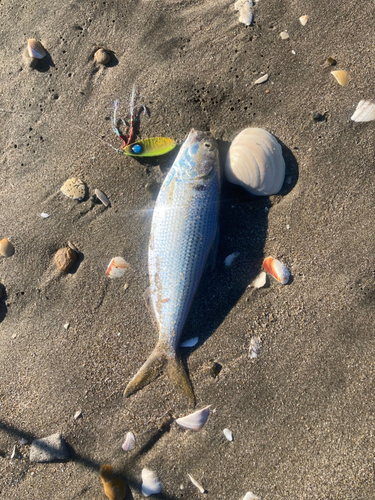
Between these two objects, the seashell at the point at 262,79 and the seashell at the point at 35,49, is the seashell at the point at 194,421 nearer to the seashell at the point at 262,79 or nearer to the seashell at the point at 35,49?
the seashell at the point at 262,79

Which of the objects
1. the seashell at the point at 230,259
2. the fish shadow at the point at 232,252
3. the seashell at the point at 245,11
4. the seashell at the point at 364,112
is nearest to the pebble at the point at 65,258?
the fish shadow at the point at 232,252

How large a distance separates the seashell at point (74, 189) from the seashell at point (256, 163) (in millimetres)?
1444

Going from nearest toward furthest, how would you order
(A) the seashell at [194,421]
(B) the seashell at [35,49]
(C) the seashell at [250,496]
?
(C) the seashell at [250,496] → (A) the seashell at [194,421] → (B) the seashell at [35,49]

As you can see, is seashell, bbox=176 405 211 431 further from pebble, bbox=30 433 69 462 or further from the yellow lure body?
the yellow lure body

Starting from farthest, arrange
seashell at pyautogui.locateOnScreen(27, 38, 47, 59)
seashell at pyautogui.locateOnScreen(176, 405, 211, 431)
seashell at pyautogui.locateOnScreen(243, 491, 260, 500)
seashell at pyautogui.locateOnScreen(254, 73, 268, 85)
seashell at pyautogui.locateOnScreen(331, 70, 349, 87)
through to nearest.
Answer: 1. seashell at pyautogui.locateOnScreen(27, 38, 47, 59)
2. seashell at pyautogui.locateOnScreen(254, 73, 268, 85)
3. seashell at pyautogui.locateOnScreen(331, 70, 349, 87)
4. seashell at pyautogui.locateOnScreen(176, 405, 211, 431)
5. seashell at pyautogui.locateOnScreen(243, 491, 260, 500)

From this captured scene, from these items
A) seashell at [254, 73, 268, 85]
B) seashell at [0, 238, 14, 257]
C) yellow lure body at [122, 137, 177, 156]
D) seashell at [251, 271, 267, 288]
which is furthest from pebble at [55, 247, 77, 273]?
seashell at [254, 73, 268, 85]

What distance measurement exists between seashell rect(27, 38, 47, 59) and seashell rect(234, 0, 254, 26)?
204 centimetres

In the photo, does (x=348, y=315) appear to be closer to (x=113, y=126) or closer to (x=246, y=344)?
(x=246, y=344)

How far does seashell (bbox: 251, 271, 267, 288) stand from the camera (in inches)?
107

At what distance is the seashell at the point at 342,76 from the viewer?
2705mm

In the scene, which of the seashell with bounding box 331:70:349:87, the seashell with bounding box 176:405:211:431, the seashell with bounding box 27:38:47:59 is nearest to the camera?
the seashell with bounding box 176:405:211:431

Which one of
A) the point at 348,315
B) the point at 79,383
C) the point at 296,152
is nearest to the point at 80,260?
the point at 79,383

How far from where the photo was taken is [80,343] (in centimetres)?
277

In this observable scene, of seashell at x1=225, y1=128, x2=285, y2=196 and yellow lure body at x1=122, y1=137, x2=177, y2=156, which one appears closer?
seashell at x1=225, y1=128, x2=285, y2=196
